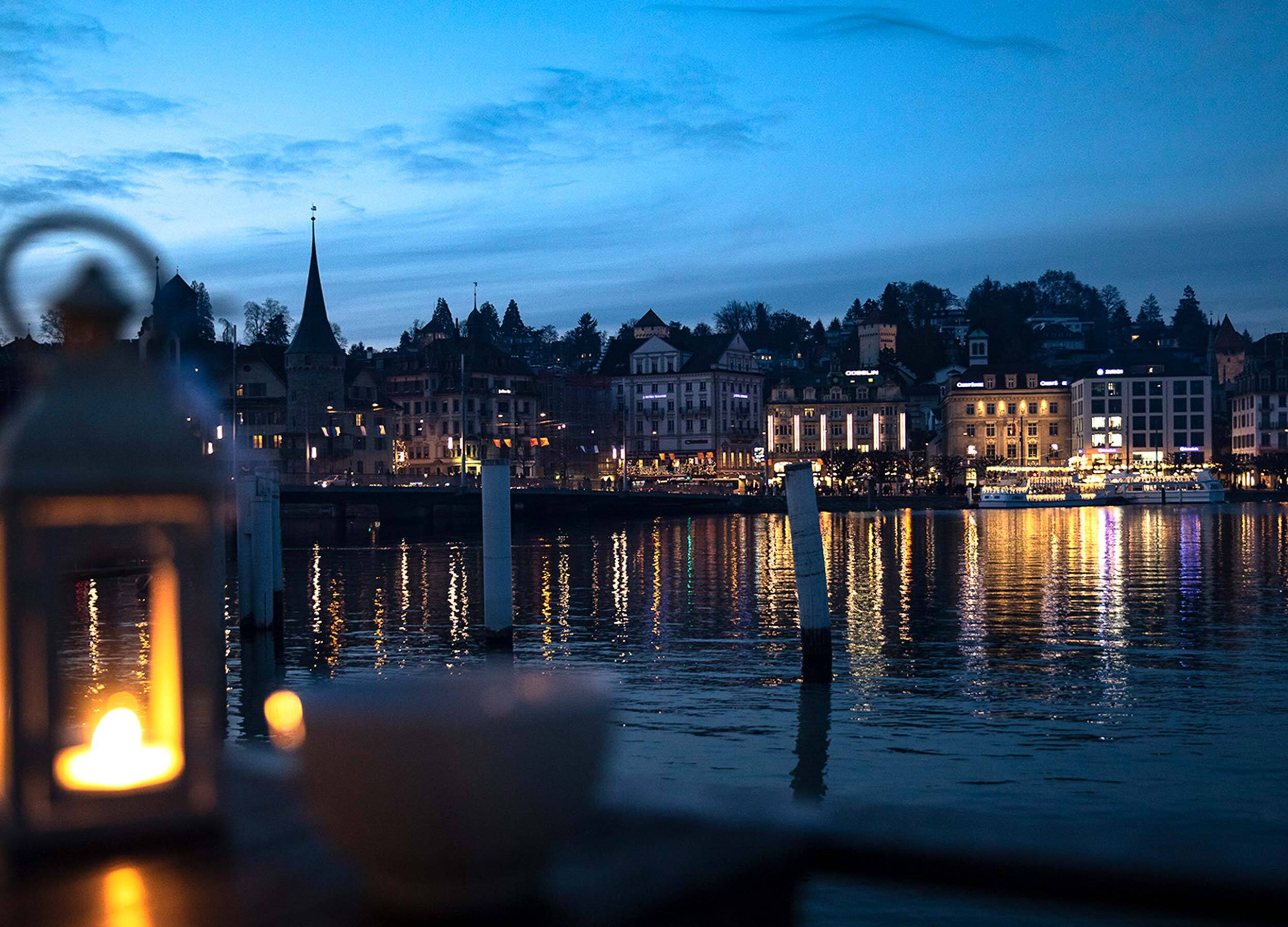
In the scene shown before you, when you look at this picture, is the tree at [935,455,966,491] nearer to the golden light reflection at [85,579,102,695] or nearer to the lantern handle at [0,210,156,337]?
the golden light reflection at [85,579,102,695]

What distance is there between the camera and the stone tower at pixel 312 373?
138 m

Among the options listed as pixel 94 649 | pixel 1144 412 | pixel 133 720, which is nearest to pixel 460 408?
pixel 1144 412

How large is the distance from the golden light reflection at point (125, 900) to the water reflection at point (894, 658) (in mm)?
9899

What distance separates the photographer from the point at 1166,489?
15475 centimetres

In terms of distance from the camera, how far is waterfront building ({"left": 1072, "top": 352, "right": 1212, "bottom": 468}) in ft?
553

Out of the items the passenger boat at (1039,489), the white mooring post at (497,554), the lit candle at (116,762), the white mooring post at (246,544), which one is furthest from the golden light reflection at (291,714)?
the passenger boat at (1039,489)

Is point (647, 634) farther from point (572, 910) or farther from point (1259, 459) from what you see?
point (1259, 459)

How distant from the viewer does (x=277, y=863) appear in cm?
690

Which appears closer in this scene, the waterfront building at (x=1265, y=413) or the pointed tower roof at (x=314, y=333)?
the pointed tower roof at (x=314, y=333)

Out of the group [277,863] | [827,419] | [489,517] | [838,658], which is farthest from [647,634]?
[827,419]

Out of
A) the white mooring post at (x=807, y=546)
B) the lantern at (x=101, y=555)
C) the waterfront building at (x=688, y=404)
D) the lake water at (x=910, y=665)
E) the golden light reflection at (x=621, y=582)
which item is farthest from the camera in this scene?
the waterfront building at (x=688, y=404)

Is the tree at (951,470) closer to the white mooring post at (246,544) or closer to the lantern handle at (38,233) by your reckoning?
the white mooring post at (246,544)

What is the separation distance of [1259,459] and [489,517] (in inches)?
6233

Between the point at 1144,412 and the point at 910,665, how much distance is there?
153590 millimetres
